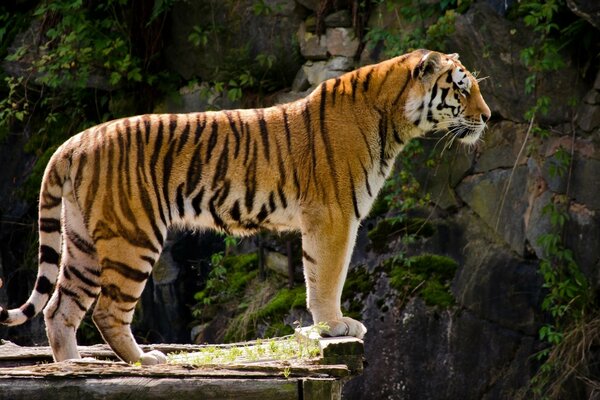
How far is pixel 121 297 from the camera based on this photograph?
5785mm

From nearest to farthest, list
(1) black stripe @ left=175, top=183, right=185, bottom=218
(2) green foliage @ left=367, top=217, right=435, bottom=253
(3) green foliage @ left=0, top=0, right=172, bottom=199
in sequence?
1. (1) black stripe @ left=175, top=183, right=185, bottom=218
2. (2) green foliage @ left=367, top=217, right=435, bottom=253
3. (3) green foliage @ left=0, top=0, right=172, bottom=199

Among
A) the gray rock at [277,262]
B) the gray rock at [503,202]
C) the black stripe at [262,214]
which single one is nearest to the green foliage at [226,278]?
the gray rock at [277,262]

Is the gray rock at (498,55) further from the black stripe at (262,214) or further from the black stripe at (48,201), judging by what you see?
the black stripe at (48,201)

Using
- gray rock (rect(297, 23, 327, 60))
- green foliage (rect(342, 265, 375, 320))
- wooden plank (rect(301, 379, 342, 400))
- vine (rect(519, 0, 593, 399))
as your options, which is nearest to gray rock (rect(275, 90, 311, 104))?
gray rock (rect(297, 23, 327, 60))

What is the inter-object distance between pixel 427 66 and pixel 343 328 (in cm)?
163

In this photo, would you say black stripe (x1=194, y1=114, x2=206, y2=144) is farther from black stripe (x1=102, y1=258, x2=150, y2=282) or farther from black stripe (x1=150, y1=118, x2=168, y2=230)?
black stripe (x1=102, y1=258, x2=150, y2=282)

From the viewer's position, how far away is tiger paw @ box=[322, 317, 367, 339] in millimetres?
5910

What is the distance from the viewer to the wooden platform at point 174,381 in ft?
15.1

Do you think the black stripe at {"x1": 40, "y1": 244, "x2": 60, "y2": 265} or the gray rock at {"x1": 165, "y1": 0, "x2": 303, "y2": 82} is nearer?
the black stripe at {"x1": 40, "y1": 244, "x2": 60, "y2": 265}

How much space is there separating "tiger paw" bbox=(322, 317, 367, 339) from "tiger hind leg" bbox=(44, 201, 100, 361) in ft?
4.40

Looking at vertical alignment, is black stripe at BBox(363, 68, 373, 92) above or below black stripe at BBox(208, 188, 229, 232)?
above

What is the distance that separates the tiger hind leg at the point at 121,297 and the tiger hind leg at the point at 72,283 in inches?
12.2

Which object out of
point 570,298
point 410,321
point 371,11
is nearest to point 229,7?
point 371,11

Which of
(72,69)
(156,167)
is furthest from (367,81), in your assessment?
(72,69)
